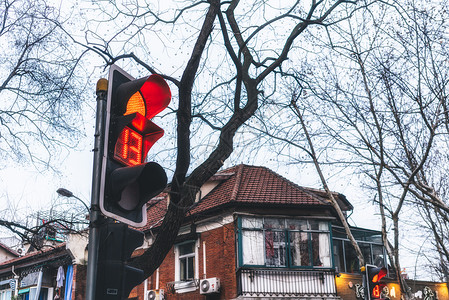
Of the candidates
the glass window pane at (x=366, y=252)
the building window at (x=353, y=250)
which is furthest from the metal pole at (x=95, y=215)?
the glass window pane at (x=366, y=252)

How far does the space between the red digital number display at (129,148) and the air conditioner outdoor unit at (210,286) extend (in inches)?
682

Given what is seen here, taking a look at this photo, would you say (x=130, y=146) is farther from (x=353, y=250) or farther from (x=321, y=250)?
(x=353, y=250)

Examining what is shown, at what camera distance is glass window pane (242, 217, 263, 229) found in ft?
68.2

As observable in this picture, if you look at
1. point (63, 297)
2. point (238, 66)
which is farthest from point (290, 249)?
point (238, 66)

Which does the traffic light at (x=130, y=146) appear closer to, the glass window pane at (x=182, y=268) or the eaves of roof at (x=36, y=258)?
the glass window pane at (x=182, y=268)

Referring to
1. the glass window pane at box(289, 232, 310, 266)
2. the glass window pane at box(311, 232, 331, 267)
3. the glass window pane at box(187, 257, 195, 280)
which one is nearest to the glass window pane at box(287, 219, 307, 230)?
the glass window pane at box(289, 232, 310, 266)

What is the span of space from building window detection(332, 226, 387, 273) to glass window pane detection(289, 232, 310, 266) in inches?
66.8

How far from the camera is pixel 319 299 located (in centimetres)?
2042

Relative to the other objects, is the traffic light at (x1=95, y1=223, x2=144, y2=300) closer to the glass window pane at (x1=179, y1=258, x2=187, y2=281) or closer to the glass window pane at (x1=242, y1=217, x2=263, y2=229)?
the glass window pane at (x1=242, y1=217, x2=263, y2=229)

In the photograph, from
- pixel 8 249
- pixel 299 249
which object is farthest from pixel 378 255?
pixel 8 249

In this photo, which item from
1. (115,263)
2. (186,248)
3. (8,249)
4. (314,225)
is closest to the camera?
(115,263)

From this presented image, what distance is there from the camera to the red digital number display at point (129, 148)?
3.37 meters

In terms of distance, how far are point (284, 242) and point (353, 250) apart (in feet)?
13.3

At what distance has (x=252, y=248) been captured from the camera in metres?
20.4
